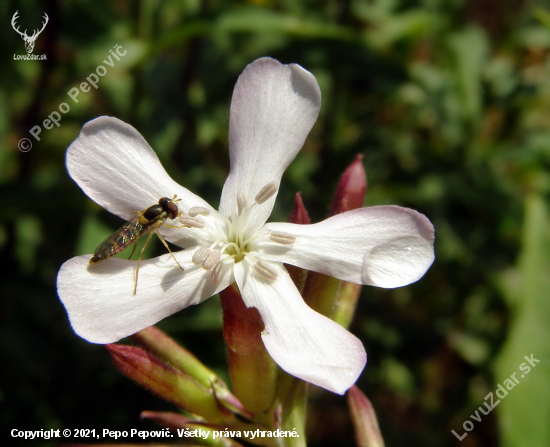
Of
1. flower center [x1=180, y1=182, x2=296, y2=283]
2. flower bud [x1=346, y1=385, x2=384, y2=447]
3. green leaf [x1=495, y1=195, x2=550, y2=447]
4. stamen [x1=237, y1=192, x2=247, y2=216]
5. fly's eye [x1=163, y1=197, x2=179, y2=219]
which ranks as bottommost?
green leaf [x1=495, y1=195, x2=550, y2=447]

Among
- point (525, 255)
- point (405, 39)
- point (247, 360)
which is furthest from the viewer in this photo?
point (405, 39)

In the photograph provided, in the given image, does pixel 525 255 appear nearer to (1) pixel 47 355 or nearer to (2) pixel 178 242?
(2) pixel 178 242

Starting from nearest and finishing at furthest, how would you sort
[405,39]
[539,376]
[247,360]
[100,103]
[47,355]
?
[247,360] → [539,376] → [47,355] → [405,39] → [100,103]

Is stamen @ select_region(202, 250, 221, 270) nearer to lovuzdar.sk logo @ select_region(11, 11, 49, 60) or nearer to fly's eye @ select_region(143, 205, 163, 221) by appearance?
fly's eye @ select_region(143, 205, 163, 221)

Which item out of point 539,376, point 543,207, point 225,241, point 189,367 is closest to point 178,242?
point 225,241

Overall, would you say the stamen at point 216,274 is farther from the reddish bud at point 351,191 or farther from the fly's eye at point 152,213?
the reddish bud at point 351,191

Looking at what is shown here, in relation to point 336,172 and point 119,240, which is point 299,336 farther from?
point 336,172

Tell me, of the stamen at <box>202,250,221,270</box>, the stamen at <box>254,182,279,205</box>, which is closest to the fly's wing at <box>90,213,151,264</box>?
the stamen at <box>202,250,221,270</box>
